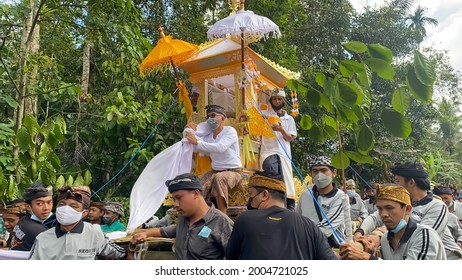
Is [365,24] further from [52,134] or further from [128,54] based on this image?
[52,134]

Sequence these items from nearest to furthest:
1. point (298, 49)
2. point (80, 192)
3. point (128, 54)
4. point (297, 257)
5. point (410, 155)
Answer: point (297, 257), point (80, 192), point (128, 54), point (298, 49), point (410, 155)

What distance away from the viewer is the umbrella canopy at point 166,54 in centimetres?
667

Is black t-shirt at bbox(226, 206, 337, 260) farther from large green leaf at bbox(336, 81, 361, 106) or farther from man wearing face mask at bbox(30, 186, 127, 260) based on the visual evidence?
man wearing face mask at bbox(30, 186, 127, 260)

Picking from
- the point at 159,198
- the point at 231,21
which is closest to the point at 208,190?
the point at 159,198

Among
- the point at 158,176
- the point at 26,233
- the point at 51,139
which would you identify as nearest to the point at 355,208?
the point at 158,176

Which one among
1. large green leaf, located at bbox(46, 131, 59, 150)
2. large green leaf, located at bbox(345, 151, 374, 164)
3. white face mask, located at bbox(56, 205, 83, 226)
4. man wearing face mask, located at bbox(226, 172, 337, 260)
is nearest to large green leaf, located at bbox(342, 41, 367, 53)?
large green leaf, located at bbox(345, 151, 374, 164)

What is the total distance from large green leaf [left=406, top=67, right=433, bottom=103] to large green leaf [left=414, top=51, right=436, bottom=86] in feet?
0.11

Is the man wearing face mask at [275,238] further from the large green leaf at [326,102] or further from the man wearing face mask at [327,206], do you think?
the man wearing face mask at [327,206]

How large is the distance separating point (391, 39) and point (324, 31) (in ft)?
7.39

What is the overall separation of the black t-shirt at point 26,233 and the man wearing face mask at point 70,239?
2.35 ft

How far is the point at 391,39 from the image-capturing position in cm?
1545

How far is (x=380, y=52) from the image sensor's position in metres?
2.73

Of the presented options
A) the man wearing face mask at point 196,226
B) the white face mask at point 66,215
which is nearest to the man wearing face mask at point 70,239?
the white face mask at point 66,215

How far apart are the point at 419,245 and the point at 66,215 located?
2407mm
